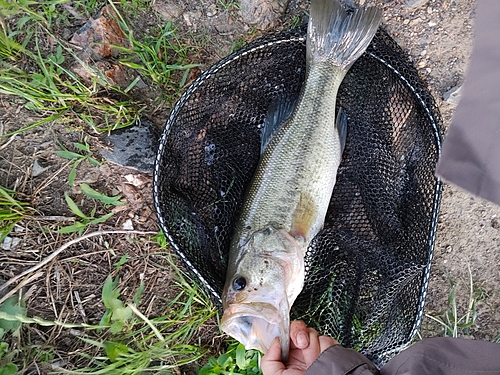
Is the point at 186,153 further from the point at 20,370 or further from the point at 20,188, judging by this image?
the point at 20,370

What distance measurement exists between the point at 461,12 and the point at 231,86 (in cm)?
161

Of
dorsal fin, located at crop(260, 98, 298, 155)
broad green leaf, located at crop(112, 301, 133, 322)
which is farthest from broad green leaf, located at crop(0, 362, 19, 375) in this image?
dorsal fin, located at crop(260, 98, 298, 155)

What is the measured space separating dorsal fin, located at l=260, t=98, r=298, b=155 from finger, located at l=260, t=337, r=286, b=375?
1106 millimetres

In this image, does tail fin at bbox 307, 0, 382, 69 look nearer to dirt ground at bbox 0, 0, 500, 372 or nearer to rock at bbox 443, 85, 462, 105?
dirt ground at bbox 0, 0, 500, 372

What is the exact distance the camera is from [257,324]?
216 centimetres

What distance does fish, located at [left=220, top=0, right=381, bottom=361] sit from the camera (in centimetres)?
235

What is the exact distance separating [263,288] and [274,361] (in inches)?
14.0

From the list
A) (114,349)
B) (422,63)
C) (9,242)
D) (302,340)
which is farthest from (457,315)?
(9,242)

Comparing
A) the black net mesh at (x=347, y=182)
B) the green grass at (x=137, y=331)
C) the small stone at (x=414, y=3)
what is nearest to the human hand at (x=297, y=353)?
the black net mesh at (x=347, y=182)

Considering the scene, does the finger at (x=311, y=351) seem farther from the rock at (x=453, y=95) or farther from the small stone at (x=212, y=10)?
the small stone at (x=212, y=10)

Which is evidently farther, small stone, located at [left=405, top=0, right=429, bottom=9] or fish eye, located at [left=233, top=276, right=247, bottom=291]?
small stone, located at [left=405, top=0, right=429, bottom=9]

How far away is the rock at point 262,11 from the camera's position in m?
2.95

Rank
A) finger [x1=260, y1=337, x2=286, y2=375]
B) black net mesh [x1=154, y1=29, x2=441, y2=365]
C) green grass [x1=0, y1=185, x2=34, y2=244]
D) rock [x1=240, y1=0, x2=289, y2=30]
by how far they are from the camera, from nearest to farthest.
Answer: finger [x1=260, y1=337, x2=286, y2=375] < black net mesh [x1=154, y1=29, x2=441, y2=365] < green grass [x1=0, y1=185, x2=34, y2=244] < rock [x1=240, y1=0, x2=289, y2=30]

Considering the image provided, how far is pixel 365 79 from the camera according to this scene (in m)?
2.78
